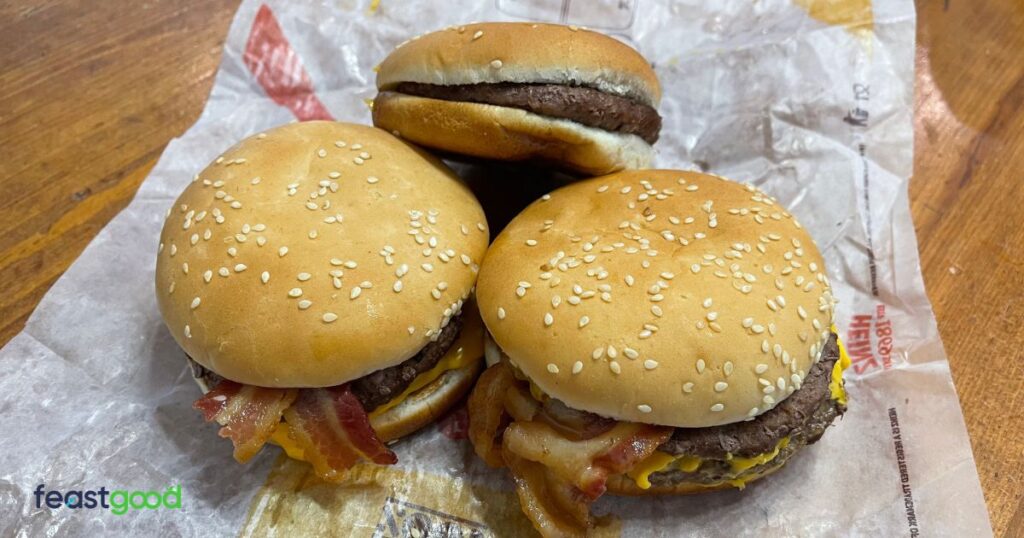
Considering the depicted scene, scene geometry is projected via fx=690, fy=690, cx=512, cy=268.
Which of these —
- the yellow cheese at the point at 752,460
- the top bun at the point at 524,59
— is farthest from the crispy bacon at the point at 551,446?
the top bun at the point at 524,59

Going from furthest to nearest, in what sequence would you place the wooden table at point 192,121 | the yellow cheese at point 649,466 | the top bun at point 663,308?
1. the wooden table at point 192,121
2. the yellow cheese at point 649,466
3. the top bun at point 663,308

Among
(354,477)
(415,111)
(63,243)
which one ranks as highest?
(415,111)

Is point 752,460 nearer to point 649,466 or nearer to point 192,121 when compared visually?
point 649,466

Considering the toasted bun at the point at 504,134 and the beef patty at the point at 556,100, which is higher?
the beef patty at the point at 556,100

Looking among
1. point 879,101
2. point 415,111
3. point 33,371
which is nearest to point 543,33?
point 415,111

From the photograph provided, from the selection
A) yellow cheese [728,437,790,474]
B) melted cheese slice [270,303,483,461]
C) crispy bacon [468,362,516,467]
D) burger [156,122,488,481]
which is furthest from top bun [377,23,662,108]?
yellow cheese [728,437,790,474]

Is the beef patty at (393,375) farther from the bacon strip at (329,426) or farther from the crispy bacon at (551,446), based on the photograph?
the crispy bacon at (551,446)

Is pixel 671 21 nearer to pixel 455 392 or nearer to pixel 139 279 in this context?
pixel 455 392
